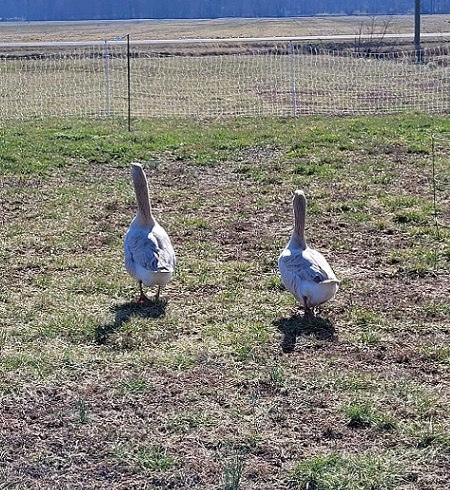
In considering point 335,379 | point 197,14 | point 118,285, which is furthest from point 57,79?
point 197,14

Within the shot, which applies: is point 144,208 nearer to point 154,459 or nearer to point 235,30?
point 154,459

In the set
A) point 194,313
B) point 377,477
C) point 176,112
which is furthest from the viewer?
point 176,112

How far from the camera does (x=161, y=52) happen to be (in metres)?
29.0

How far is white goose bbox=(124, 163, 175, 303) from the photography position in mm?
6062

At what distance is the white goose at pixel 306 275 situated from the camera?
18.7 feet

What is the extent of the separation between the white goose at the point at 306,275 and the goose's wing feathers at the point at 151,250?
79cm

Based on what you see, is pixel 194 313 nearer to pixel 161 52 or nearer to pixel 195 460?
pixel 195 460

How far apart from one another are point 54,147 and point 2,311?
6.23 metres

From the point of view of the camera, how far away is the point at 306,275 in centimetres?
574

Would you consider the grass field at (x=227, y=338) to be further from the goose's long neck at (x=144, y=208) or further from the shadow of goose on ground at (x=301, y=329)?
the goose's long neck at (x=144, y=208)

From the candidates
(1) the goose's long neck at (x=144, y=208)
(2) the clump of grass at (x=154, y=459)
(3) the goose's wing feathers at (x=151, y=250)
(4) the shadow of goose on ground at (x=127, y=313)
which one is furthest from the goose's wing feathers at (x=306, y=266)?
(2) the clump of grass at (x=154, y=459)

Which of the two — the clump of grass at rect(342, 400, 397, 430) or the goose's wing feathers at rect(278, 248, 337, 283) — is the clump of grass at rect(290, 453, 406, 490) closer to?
the clump of grass at rect(342, 400, 397, 430)

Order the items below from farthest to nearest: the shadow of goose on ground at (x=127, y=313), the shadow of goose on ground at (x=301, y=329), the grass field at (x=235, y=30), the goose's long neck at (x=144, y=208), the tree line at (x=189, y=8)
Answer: the tree line at (x=189, y=8), the grass field at (x=235, y=30), the goose's long neck at (x=144, y=208), the shadow of goose on ground at (x=127, y=313), the shadow of goose on ground at (x=301, y=329)

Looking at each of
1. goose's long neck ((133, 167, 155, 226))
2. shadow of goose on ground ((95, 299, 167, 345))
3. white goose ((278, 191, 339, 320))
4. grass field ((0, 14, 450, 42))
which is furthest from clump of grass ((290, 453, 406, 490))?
grass field ((0, 14, 450, 42))
